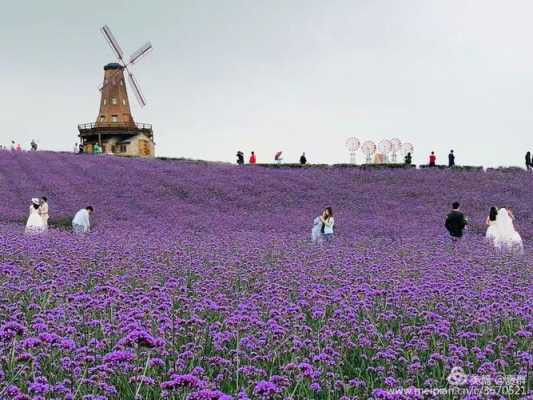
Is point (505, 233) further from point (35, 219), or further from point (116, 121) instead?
point (116, 121)

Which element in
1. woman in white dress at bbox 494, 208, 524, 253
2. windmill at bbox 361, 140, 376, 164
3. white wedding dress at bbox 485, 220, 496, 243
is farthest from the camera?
windmill at bbox 361, 140, 376, 164

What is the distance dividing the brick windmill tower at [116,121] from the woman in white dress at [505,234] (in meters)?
51.5

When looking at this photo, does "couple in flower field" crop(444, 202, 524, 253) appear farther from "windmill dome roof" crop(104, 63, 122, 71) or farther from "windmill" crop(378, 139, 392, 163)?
"windmill dome roof" crop(104, 63, 122, 71)

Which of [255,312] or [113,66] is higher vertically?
[113,66]

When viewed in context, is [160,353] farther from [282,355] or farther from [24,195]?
[24,195]

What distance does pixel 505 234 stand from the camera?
17625 millimetres

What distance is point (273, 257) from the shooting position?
13617mm

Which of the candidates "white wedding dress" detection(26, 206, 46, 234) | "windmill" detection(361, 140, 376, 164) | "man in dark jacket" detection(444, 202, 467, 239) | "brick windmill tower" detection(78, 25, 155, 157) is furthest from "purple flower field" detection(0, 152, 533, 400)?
"brick windmill tower" detection(78, 25, 155, 157)

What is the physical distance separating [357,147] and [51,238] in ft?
117

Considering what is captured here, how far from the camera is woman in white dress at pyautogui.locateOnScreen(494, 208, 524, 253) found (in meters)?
16.9

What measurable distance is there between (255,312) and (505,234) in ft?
40.3

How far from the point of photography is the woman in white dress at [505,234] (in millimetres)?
16891

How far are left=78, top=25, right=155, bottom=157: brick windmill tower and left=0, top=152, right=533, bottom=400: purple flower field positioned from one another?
134ft

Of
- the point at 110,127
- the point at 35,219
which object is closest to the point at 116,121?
the point at 110,127
